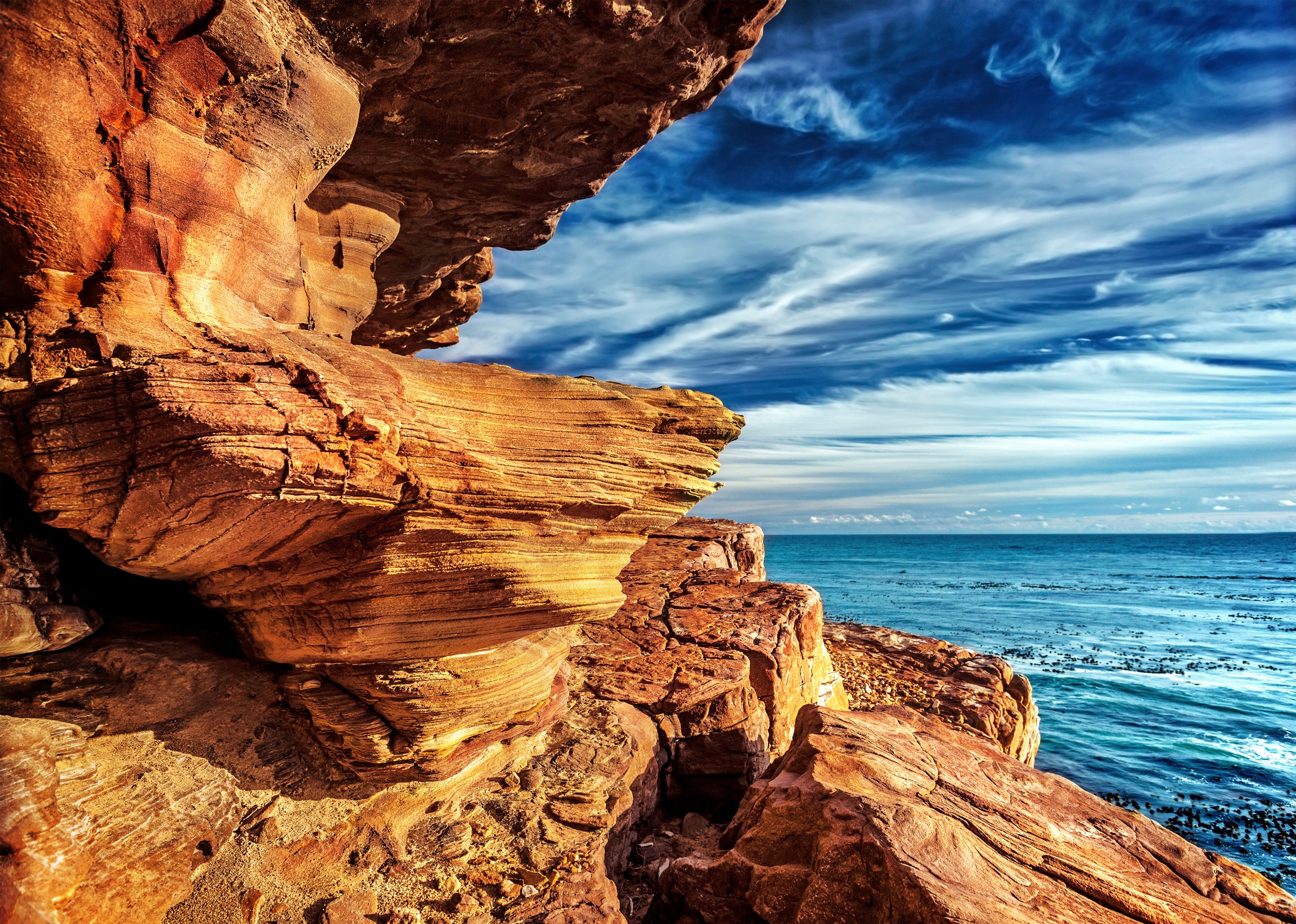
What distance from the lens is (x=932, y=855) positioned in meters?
4.99

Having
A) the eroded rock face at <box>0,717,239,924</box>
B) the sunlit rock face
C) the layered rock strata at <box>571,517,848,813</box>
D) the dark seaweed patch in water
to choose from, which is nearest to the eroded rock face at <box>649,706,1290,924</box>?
the layered rock strata at <box>571,517,848,813</box>

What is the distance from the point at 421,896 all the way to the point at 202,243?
17.1 feet

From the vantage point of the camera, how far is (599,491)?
218 inches

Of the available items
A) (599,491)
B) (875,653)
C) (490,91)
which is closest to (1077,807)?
(599,491)

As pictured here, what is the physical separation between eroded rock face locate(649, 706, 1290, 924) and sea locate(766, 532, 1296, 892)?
9293 millimetres

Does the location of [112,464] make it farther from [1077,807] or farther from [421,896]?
[1077,807]

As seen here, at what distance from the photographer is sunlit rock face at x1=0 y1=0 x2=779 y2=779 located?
3930 mm

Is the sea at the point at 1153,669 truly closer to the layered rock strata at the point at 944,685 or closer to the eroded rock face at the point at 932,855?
the layered rock strata at the point at 944,685

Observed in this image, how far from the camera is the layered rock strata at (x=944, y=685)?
1113 centimetres

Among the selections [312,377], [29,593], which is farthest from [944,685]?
[29,593]

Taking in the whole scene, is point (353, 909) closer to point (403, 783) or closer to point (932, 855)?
point (403, 783)

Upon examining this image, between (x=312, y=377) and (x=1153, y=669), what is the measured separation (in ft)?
101

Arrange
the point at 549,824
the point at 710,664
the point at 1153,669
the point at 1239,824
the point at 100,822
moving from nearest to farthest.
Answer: the point at 100,822, the point at 549,824, the point at 710,664, the point at 1239,824, the point at 1153,669

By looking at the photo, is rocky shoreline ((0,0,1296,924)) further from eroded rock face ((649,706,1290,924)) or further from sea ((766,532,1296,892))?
sea ((766,532,1296,892))
